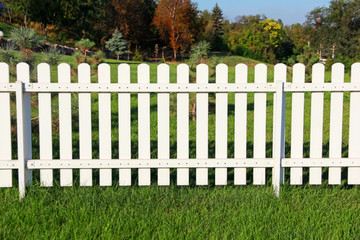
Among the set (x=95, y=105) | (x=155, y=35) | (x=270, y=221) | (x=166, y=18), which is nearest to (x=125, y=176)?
(x=270, y=221)

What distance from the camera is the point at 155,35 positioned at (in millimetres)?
47062

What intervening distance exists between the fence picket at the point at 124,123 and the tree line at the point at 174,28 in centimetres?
2998

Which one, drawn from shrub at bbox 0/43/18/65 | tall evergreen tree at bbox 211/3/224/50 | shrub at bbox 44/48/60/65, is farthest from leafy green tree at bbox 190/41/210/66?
tall evergreen tree at bbox 211/3/224/50

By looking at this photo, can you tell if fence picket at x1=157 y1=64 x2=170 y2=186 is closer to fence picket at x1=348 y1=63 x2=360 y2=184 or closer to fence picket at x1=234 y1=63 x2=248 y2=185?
fence picket at x1=234 y1=63 x2=248 y2=185

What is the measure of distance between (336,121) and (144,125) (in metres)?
2.00

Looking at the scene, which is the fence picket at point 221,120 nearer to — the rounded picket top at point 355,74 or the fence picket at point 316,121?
the fence picket at point 316,121

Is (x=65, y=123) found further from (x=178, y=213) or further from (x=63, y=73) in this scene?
(x=178, y=213)

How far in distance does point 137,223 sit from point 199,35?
4605 cm

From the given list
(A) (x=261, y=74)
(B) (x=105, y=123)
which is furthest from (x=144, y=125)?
(A) (x=261, y=74)

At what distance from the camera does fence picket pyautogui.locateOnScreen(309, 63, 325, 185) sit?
12.9ft

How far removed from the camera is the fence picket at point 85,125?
3.86 m

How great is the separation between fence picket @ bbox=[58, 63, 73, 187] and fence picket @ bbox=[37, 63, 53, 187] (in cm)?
11

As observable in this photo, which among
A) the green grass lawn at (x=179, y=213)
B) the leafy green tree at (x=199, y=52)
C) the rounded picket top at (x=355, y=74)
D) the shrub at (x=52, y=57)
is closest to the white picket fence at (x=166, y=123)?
the rounded picket top at (x=355, y=74)

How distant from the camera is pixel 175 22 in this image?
44.2m
